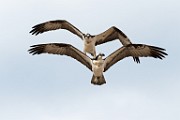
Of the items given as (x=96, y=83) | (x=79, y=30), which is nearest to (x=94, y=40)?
(x=79, y=30)

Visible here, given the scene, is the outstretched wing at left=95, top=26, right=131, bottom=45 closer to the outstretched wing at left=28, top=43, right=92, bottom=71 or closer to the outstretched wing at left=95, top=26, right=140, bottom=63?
the outstretched wing at left=95, top=26, right=140, bottom=63

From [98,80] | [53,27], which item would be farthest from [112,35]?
[98,80]

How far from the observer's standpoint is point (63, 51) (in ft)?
138

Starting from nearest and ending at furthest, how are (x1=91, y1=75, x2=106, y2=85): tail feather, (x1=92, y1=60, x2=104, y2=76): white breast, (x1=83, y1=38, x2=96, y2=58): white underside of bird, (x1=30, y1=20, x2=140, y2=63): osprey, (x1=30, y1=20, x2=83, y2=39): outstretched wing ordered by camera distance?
1. (x1=91, y1=75, x2=106, y2=85): tail feather
2. (x1=92, y1=60, x2=104, y2=76): white breast
3. (x1=83, y1=38, x2=96, y2=58): white underside of bird
4. (x1=30, y1=20, x2=140, y2=63): osprey
5. (x1=30, y1=20, x2=83, y2=39): outstretched wing

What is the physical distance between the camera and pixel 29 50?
42.2m

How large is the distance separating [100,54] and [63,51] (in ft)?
5.57

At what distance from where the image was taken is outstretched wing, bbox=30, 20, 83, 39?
147ft

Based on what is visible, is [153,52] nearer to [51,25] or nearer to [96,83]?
[96,83]

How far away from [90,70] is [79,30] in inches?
121

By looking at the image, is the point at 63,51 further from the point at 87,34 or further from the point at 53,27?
the point at 53,27

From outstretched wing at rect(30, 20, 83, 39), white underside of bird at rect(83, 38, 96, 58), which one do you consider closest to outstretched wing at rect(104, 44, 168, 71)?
white underside of bird at rect(83, 38, 96, 58)

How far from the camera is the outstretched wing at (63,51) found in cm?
4200

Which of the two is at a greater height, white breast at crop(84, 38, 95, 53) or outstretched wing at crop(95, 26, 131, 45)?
outstretched wing at crop(95, 26, 131, 45)

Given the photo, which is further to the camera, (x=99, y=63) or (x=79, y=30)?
(x=79, y=30)
